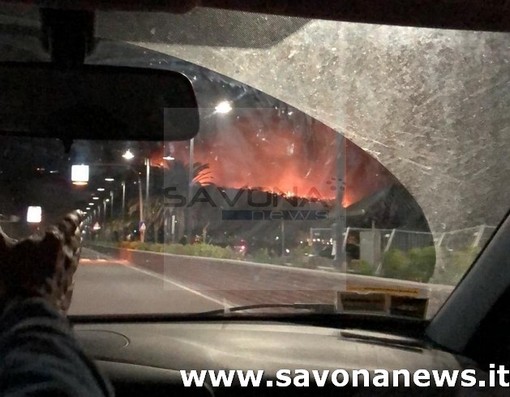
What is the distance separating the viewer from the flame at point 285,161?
6.53 m

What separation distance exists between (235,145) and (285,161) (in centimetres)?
43

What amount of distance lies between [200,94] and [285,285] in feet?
4.55

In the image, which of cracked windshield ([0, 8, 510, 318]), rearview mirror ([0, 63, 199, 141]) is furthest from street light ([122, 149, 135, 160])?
rearview mirror ([0, 63, 199, 141])

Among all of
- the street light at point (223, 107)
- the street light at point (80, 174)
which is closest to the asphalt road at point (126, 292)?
the street light at point (80, 174)

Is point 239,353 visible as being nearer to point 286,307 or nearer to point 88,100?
point 286,307

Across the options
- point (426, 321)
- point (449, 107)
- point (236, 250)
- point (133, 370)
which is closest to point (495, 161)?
point (449, 107)

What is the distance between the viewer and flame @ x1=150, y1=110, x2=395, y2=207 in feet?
21.4

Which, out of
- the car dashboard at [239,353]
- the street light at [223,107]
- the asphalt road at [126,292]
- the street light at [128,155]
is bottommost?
the car dashboard at [239,353]

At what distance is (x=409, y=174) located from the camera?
6.18 m

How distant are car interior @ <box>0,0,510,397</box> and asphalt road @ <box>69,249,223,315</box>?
111 mm

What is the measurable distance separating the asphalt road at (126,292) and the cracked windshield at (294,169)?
5 centimetres

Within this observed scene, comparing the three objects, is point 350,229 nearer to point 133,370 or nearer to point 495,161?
point 495,161

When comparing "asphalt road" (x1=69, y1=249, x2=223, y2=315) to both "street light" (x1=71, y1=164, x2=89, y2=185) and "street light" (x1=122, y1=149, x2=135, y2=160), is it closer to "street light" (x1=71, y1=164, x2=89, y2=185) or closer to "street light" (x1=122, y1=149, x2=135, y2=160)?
"street light" (x1=71, y1=164, x2=89, y2=185)

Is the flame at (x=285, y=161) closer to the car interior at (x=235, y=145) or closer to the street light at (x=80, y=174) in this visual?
the car interior at (x=235, y=145)
